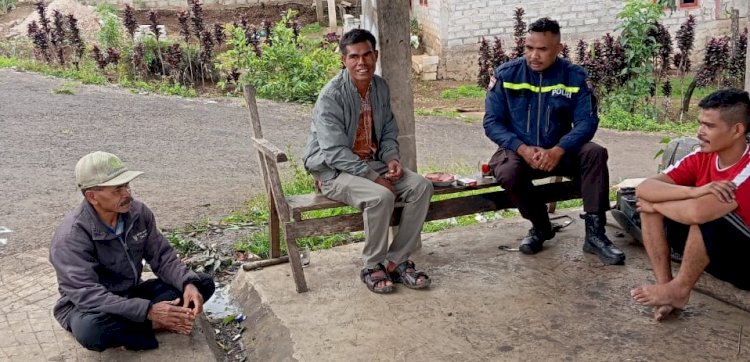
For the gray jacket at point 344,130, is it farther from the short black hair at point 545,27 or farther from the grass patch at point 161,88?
the grass patch at point 161,88

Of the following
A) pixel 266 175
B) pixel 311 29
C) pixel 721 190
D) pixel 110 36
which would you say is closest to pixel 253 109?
pixel 266 175

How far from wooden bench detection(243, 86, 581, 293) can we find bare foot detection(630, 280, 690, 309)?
122 cm

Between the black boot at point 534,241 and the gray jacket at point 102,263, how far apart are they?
7.10ft

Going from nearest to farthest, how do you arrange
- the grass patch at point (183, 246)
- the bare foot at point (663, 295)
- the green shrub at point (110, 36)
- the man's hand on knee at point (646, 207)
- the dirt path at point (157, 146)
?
the bare foot at point (663, 295)
the man's hand on knee at point (646, 207)
the grass patch at point (183, 246)
the dirt path at point (157, 146)
the green shrub at point (110, 36)

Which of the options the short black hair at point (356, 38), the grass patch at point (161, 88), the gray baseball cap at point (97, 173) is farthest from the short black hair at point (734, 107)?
the grass patch at point (161, 88)

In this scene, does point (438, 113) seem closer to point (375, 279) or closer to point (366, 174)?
point (366, 174)

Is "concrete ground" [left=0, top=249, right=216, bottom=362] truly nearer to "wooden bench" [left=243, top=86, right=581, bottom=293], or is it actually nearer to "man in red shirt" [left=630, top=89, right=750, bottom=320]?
"wooden bench" [left=243, top=86, right=581, bottom=293]

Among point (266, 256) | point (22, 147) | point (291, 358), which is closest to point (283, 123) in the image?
point (22, 147)

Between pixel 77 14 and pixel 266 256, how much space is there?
12.3 meters

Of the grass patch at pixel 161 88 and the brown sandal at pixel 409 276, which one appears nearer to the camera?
the brown sandal at pixel 409 276

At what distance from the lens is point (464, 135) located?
10.0m

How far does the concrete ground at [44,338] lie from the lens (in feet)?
12.7

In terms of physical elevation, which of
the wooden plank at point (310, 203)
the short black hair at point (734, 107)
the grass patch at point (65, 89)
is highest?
the grass patch at point (65, 89)

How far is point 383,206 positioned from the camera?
4.48m
